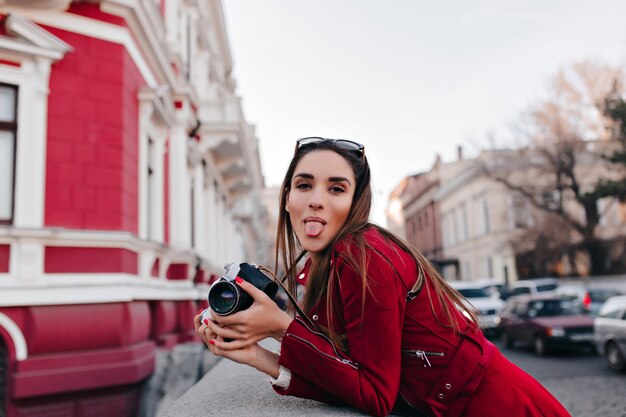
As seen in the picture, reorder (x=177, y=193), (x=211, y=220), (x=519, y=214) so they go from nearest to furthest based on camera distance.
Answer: (x=177, y=193) → (x=211, y=220) → (x=519, y=214)

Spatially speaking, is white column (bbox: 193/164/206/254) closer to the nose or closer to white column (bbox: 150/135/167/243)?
white column (bbox: 150/135/167/243)

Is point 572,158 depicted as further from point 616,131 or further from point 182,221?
point 182,221

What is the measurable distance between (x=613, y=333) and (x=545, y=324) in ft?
12.1

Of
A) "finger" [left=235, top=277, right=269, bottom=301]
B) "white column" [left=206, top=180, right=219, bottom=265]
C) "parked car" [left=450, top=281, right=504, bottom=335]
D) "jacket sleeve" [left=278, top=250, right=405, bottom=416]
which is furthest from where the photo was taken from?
"parked car" [left=450, top=281, right=504, bottom=335]

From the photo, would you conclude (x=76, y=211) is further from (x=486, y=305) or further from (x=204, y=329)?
(x=486, y=305)

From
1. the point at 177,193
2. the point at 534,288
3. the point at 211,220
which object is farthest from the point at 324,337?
the point at 534,288

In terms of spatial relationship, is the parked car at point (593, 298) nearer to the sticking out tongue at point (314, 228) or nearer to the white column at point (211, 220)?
the white column at point (211, 220)

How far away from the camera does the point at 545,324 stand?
1545 cm

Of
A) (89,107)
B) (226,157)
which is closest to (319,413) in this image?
(89,107)

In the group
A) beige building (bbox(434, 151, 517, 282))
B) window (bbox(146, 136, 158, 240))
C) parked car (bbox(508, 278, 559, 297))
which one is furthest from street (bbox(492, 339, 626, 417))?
beige building (bbox(434, 151, 517, 282))

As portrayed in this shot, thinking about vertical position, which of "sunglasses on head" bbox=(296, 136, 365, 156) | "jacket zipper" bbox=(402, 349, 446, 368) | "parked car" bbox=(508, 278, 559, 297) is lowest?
"parked car" bbox=(508, 278, 559, 297)

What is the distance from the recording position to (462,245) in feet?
197

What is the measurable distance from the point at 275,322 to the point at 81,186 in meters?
6.70

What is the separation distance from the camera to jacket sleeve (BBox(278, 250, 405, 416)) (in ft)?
5.56
